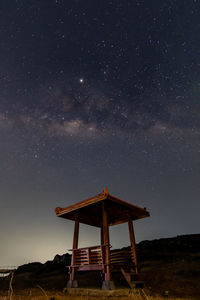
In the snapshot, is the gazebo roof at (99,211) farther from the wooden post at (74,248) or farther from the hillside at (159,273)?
the hillside at (159,273)

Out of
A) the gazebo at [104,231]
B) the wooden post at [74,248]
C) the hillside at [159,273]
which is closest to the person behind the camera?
the gazebo at [104,231]

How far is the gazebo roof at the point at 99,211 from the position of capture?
38.6 feet

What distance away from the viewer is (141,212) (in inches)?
534

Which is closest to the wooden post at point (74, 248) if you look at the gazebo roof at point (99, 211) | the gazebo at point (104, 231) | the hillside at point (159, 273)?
the gazebo at point (104, 231)

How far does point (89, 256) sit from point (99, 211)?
3.22 m

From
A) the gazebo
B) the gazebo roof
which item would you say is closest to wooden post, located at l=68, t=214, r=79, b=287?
the gazebo

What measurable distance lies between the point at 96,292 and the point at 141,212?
529cm

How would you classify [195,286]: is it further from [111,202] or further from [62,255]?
[62,255]

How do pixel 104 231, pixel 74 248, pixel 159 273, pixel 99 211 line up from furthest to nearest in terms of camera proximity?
pixel 159 273, pixel 99 211, pixel 74 248, pixel 104 231

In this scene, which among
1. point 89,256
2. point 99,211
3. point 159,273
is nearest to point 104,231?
point 89,256

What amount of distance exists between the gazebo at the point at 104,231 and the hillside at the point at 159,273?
141cm

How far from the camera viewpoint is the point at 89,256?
1166 cm

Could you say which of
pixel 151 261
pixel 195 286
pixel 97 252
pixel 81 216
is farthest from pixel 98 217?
pixel 151 261

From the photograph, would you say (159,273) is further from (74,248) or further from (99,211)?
(74,248)
